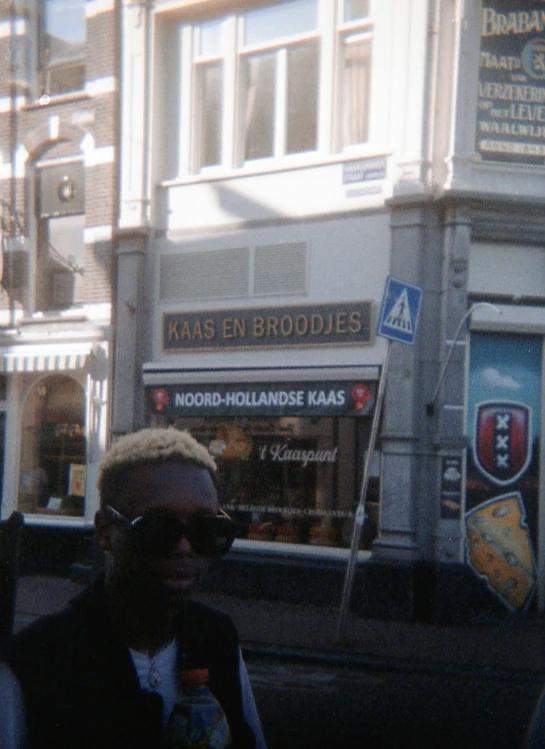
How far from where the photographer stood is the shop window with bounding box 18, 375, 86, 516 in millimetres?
15094

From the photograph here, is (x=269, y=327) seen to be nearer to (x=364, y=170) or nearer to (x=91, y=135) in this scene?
(x=364, y=170)

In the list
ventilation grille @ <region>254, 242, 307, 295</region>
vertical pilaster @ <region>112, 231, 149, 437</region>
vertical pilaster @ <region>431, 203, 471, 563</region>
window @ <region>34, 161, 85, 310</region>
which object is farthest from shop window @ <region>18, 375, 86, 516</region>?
vertical pilaster @ <region>431, 203, 471, 563</region>

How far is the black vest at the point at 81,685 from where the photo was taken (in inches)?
72.2

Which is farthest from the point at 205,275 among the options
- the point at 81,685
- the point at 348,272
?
the point at 81,685

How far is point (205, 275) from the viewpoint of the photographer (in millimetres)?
13914

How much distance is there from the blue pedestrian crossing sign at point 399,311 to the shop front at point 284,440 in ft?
7.25

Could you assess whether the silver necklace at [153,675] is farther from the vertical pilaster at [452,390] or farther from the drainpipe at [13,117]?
the drainpipe at [13,117]

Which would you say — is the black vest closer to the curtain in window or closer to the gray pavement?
the gray pavement

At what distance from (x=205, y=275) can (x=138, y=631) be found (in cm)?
1209

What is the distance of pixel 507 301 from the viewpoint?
1219 centimetres

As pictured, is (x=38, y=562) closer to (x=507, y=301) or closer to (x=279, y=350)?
(x=279, y=350)

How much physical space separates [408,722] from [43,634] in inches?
219

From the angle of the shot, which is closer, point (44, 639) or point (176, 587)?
point (44, 639)

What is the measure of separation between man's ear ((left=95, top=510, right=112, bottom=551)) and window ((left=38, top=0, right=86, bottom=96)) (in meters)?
14.2
